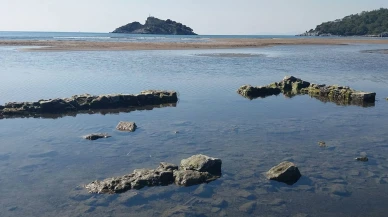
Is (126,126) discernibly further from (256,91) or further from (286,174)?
(256,91)

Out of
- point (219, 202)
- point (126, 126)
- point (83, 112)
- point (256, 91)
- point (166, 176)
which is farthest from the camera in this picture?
point (256, 91)

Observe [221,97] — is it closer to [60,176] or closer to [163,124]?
[163,124]

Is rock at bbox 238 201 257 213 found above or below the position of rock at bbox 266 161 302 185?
below

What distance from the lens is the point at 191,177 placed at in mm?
15133

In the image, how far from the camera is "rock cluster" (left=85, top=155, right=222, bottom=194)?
48.0ft

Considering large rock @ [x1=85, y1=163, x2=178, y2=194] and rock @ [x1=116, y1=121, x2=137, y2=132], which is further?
rock @ [x1=116, y1=121, x2=137, y2=132]

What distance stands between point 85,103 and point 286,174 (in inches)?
683

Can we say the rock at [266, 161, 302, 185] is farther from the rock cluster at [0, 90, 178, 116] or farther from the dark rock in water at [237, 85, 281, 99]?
the dark rock in water at [237, 85, 281, 99]

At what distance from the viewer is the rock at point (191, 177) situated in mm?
15039

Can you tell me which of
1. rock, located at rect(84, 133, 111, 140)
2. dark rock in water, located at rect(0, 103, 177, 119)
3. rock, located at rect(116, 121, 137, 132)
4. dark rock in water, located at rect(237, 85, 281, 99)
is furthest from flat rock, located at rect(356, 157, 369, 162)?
dark rock in water, located at rect(237, 85, 281, 99)

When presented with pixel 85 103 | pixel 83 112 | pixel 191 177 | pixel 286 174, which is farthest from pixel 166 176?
pixel 85 103

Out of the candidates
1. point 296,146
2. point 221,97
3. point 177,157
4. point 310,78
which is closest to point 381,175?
point 296,146

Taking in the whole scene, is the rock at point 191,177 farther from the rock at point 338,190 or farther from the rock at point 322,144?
the rock at point 322,144

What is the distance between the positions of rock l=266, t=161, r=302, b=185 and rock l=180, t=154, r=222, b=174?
2093 mm
